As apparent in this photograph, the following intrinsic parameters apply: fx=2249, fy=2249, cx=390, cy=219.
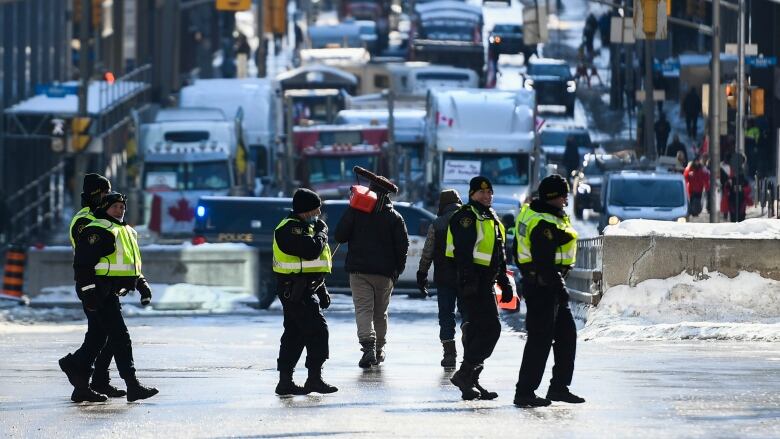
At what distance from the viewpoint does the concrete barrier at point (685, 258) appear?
23594 mm

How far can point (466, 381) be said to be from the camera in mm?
14945

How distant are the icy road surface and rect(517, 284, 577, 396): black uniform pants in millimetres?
218

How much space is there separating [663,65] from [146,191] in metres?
17.3

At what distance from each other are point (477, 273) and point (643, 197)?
26983 millimetres

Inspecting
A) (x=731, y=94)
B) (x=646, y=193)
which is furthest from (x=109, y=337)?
(x=731, y=94)

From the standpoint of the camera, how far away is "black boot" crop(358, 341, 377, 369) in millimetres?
18094

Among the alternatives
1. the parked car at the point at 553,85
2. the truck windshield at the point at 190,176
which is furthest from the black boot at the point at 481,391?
the parked car at the point at 553,85

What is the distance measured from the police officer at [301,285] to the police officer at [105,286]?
38.6 inches

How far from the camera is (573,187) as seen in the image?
57062mm

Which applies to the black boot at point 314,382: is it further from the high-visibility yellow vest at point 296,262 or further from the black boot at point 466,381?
the black boot at point 466,381

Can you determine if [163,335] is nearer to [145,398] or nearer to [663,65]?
[145,398]

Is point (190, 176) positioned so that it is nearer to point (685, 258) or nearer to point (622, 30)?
point (622, 30)

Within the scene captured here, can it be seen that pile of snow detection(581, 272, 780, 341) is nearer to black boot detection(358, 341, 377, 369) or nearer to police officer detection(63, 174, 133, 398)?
black boot detection(358, 341, 377, 369)

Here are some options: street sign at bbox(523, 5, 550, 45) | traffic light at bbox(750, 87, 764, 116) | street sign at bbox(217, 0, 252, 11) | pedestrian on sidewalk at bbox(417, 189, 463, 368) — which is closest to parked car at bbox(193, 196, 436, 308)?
pedestrian on sidewalk at bbox(417, 189, 463, 368)
